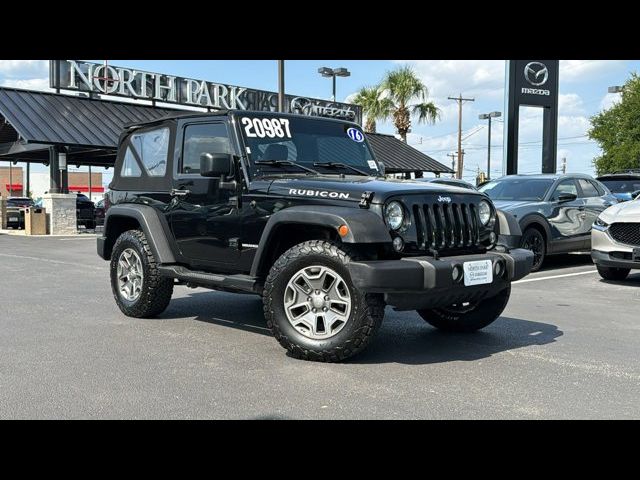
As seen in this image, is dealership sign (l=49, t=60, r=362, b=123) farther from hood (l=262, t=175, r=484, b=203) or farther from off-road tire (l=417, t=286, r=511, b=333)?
hood (l=262, t=175, r=484, b=203)

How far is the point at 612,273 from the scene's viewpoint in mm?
10188

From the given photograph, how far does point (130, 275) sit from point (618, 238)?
6531mm

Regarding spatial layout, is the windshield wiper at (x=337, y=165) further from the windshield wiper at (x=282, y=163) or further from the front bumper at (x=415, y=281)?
the front bumper at (x=415, y=281)

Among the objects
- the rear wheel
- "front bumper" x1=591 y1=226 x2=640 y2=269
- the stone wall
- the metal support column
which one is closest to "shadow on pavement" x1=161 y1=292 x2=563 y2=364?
"front bumper" x1=591 y1=226 x2=640 y2=269

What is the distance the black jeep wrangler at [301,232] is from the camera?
16.2ft

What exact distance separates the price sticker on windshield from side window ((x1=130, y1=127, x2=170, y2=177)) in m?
1.11

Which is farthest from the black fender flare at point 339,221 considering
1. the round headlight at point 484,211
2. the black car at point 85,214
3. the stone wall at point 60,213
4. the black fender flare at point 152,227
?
the black car at point 85,214

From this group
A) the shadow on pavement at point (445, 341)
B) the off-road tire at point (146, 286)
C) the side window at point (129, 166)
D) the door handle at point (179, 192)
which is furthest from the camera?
the side window at point (129, 166)

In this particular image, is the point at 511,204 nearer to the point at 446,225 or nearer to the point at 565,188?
the point at 565,188

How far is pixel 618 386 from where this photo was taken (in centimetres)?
458

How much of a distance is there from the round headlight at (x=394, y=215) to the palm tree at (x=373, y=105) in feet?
103

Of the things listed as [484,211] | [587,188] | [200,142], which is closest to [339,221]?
[484,211]
